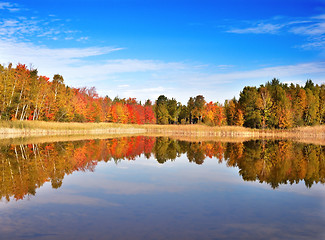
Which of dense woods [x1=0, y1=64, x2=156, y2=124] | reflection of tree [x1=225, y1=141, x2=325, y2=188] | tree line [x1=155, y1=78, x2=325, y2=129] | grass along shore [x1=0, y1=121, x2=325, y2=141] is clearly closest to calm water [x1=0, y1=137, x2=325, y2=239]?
reflection of tree [x1=225, y1=141, x2=325, y2=188]

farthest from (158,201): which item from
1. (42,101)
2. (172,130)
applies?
(172,130)

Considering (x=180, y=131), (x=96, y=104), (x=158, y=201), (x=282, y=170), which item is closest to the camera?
(x=158, y=201)

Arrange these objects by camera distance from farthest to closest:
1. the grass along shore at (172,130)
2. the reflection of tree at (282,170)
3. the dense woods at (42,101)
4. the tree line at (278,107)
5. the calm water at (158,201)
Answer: the tree line at (278,107) → the dense woods at (42,101) → the grass along shore at (172,130) → the reflection of tree at (282,170) → the calm water at (158,201)

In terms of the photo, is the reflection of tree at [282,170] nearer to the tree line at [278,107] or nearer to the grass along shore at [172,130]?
the grass along shore at [172,130]

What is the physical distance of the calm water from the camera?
6.58m

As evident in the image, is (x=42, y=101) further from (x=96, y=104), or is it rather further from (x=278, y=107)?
(x=278, y=107)

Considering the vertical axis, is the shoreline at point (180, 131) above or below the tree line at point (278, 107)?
below

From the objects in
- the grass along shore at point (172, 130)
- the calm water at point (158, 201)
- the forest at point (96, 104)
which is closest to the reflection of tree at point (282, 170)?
the calm water at point (158, 201)

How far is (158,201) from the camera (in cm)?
917

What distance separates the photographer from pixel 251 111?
61.9m

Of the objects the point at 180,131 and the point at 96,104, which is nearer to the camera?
the point at 180,131

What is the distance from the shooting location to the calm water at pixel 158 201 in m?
6.58

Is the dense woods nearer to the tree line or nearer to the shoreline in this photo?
A: the shoreline

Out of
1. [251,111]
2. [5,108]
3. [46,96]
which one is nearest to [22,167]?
[5,108]
